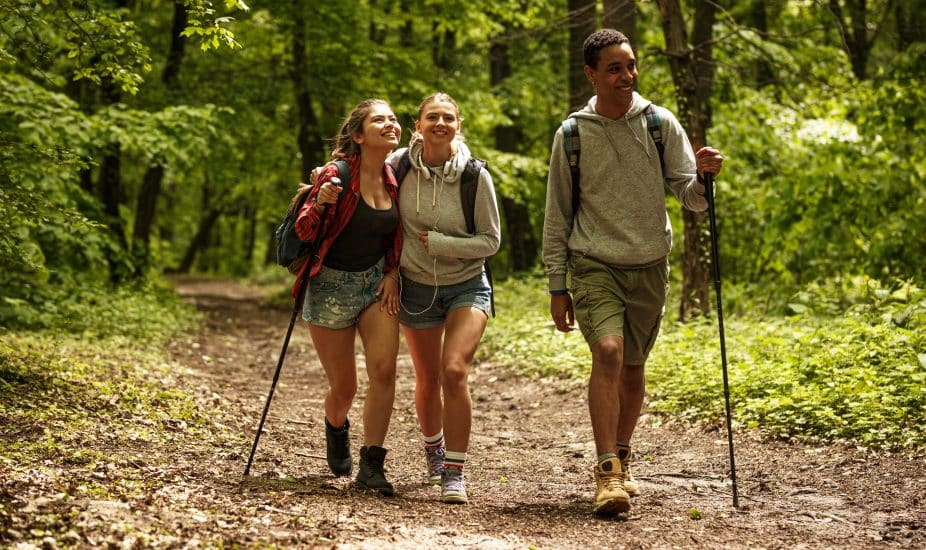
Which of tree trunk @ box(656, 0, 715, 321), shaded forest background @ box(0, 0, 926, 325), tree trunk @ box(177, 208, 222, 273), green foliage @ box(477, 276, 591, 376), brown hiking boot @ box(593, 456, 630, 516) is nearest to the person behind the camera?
brown hiking boot @ box(593, 456, 630, 516)

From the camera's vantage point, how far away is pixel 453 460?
5066 millimetres

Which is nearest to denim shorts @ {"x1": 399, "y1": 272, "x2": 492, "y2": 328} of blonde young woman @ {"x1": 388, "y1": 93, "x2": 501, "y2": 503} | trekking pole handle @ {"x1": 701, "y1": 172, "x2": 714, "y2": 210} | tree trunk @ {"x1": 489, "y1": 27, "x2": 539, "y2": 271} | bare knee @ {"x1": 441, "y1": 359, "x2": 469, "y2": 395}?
blonde young woman @ {"x1": 388, "y1": 93, "x2": 501, "y2": 503}

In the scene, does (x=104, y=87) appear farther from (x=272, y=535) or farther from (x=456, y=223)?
(x=272, y=535)

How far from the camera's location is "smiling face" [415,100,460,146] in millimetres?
5074

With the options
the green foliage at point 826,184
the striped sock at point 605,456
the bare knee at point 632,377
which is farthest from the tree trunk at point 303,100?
the striped sock at point 605,456

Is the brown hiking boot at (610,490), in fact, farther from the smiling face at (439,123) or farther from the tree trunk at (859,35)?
the tree trunk at (859,35)

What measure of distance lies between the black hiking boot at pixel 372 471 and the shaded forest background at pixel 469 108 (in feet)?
7.53

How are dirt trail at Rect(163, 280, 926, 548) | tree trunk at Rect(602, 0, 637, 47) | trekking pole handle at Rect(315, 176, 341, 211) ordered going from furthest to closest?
tree trunk at Rect(602, 0, 637, 47) < trekking pole handle at Rect(315, 176, 341, 211) < dirt trail at Rect(163, 280, 926, 548)

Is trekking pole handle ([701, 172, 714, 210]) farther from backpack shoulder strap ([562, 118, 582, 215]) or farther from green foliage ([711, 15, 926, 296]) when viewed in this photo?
green foliage ([711, 15, 926, 296])

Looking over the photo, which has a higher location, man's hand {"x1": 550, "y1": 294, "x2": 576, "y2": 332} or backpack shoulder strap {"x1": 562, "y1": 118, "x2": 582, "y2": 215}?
backpack shoulder strap {"x1": 562, "y1": 118, "x2": 582, "y2": 215}

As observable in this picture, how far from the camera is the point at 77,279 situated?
13.3 m

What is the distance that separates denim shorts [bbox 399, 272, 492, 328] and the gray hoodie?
0.15 feet

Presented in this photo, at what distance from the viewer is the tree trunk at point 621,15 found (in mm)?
11000

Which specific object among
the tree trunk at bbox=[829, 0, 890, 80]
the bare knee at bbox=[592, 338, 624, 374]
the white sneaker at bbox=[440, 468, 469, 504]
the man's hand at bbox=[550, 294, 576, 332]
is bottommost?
the white sneaker at bbox=[440, 468, 469, 504]
